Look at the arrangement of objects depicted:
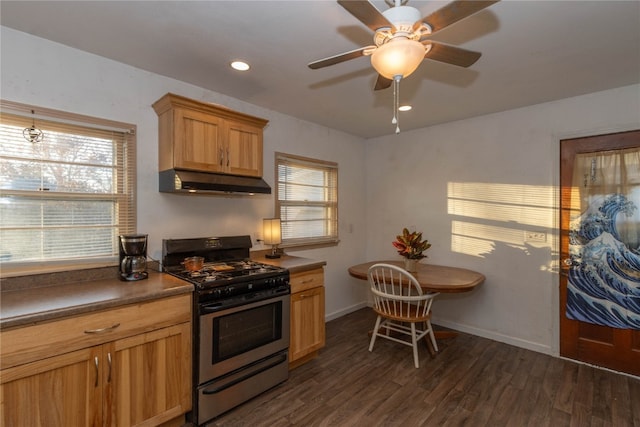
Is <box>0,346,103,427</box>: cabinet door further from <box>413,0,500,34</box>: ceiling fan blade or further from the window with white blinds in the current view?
<box>413,0,500,34</box>: ceiling fan blade

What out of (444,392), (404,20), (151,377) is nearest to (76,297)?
(151,377)

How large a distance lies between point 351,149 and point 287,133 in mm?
1202

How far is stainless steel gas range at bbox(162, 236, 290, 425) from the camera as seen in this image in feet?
6.64

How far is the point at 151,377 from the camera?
1850 mm

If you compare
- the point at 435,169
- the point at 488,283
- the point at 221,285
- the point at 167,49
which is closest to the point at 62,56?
the point at 167,49

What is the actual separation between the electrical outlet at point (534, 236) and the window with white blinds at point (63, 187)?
12.2ft

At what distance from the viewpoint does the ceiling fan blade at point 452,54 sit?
4.81 feet

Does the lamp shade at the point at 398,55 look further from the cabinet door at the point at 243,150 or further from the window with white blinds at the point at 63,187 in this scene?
the window with white blinds at the point at 63,187

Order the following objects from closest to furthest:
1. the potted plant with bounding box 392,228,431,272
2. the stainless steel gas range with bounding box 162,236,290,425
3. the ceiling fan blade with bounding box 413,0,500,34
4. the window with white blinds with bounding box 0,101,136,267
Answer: the ceiling fan blade with bounding box 413,0,500,34, the window with white blinds with bounding box 0,101,136,267, the stainless steel gas range with bounding box 162,236,290,425, the potted plant with bounding box 392,228,431,272

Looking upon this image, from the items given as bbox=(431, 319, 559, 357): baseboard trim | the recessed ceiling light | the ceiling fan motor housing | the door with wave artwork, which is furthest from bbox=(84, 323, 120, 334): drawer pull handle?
the door with wave artwork

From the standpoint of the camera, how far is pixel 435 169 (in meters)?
3.85

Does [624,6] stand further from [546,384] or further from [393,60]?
[546,384]

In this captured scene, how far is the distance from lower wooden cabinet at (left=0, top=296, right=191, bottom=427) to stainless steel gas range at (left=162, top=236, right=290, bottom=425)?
0.35 feet

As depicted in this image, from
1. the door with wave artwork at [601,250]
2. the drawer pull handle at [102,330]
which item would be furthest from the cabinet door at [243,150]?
the door with wave artwork at [601,250]
